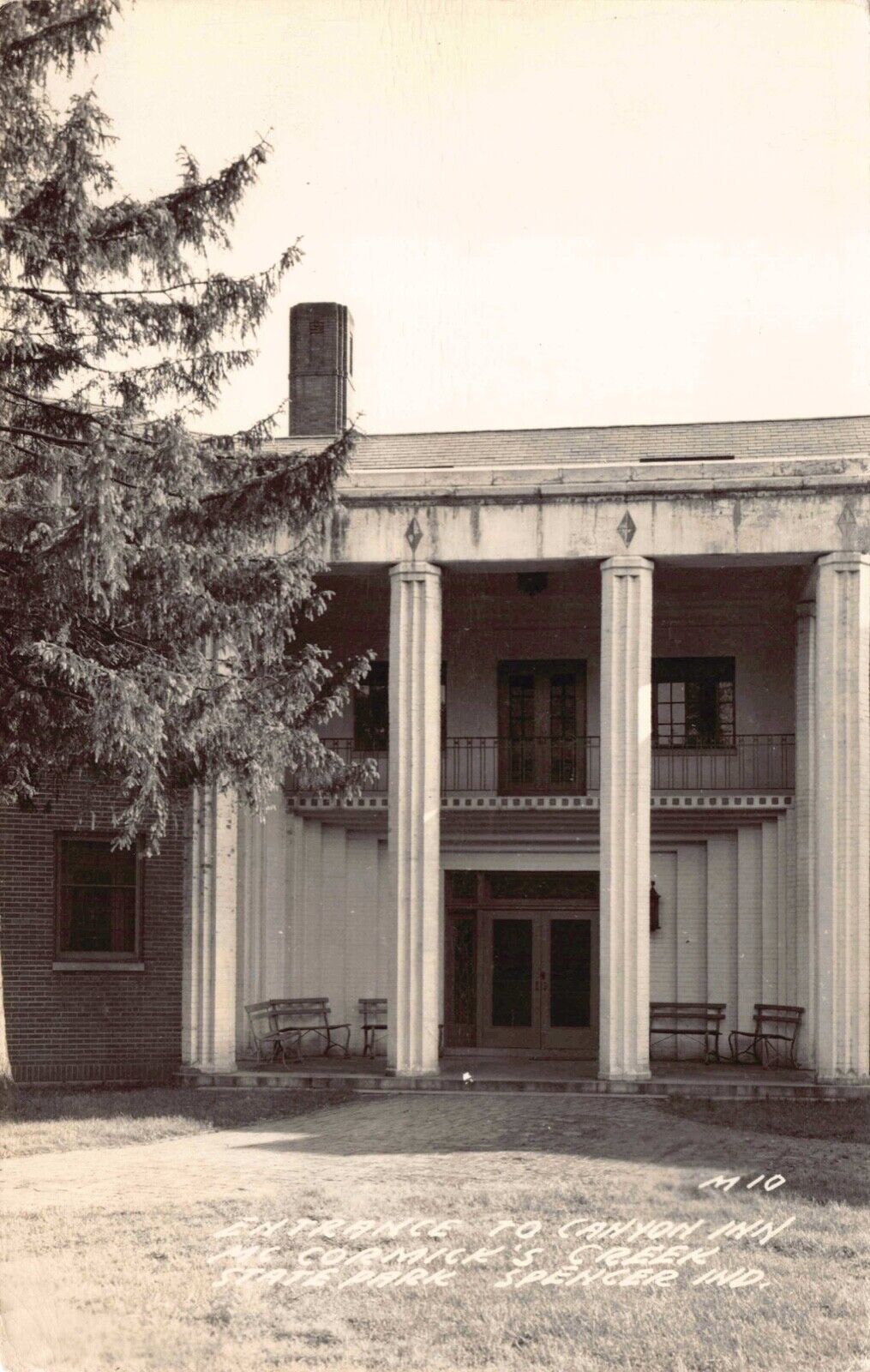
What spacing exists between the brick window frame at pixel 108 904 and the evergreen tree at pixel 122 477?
638 centimetres

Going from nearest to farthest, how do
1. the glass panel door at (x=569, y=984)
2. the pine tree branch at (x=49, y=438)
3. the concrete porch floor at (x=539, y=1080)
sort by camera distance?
1. the pine tree branch at (x=49, y=438)
2. the concrete porch floor at (x=539, y=1080)
3. the glass panel door at (x=569, y=984)

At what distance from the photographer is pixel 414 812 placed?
69.9ft

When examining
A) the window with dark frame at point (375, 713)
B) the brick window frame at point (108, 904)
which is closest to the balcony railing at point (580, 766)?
the window with dark frame at point (375, 713)

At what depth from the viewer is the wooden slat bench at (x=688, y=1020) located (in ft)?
80.0

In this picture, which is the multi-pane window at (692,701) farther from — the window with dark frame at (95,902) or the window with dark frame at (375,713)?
the window with dark frame at (95,902)

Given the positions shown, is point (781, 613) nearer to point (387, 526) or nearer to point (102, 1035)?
point (387, 526)

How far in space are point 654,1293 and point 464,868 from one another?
1612 cm

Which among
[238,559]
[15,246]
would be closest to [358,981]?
[238,559]

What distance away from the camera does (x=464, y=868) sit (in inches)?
1020

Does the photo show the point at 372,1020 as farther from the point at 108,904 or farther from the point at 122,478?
the point at 122,478

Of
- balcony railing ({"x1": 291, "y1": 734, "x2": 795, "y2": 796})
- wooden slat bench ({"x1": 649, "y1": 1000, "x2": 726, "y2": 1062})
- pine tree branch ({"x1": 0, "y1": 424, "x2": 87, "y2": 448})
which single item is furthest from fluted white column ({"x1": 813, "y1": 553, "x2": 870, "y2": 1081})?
pine tree branch ({"x1": 0, "y1": 424, "x2": 87, "y2": 448})

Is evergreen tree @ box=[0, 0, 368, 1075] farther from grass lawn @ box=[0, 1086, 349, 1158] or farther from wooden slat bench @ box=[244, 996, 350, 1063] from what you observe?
wooden slat bench @ box=[244, 996, 350, 1063]

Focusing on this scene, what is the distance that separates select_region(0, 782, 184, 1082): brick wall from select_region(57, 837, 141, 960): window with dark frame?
0.20 meters

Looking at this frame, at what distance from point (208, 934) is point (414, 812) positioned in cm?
316
